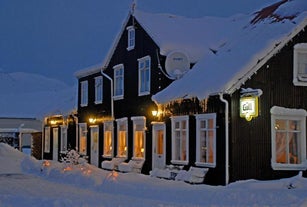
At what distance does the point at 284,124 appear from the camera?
19828mm

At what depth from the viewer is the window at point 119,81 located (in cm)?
2825

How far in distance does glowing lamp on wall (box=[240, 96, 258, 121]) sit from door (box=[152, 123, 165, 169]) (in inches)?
204

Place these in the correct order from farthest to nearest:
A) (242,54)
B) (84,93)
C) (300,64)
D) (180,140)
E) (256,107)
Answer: (84,93), (180,140), (300,64), (242,54), (256,107)

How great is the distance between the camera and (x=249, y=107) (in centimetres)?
1861

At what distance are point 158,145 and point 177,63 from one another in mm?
3553

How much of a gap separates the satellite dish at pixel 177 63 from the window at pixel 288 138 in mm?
5547

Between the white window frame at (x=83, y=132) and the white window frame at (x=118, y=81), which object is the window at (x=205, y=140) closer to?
the white window frame at (x=118, y=81)

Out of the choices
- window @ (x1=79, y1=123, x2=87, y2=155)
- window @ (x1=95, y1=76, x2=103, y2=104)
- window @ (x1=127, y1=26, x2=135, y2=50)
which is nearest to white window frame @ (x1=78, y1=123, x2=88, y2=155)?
window @ (x1=79, y1=123, x2=87, y2=155)

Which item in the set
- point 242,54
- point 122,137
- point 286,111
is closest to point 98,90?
point 122,137

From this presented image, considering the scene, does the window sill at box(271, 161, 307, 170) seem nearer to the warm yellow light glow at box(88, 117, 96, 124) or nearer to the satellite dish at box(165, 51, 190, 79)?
the satellite dish at box(165, 51, 190, 79)

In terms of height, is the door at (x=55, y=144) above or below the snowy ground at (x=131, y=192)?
above

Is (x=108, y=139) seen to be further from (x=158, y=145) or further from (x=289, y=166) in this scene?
(x=289, y=166)

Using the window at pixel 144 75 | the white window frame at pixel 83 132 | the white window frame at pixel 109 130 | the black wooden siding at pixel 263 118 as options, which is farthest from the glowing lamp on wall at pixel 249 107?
the white window frame at pixel 83 132

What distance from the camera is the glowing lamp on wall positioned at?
18.5 meters
